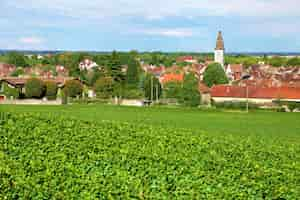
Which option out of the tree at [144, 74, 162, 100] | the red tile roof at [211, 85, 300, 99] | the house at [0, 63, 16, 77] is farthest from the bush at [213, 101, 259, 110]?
the house at [0, 63, 16, 77]

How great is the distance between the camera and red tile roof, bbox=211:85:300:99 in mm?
65375

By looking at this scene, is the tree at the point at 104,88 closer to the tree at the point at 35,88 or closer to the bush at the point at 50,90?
the bush at the point at 50,90

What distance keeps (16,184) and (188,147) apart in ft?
20.4

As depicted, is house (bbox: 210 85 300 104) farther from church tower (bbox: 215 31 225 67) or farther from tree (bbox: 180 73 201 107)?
church tower (bbox: 215 31 225 67)

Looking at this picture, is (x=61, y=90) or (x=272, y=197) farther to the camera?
(x=61, y=90)

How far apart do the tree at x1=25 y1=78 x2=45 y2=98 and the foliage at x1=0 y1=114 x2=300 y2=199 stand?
47092mm

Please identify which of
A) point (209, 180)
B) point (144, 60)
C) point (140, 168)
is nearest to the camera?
point (209, 180)

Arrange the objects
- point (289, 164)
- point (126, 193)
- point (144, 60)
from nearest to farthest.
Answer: point (126, 193), point (289, 164), point (144, 60)

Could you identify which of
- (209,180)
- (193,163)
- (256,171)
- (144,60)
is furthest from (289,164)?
(144,60)

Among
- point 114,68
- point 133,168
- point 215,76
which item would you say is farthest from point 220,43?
point 133,168

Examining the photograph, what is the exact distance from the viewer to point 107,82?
67938 mm

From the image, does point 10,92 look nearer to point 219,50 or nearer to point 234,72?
point 219,50

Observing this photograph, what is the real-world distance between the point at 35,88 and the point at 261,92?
26.2 metres

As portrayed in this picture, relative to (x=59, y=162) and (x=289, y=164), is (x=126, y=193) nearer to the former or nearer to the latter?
(x=59, y=162)
